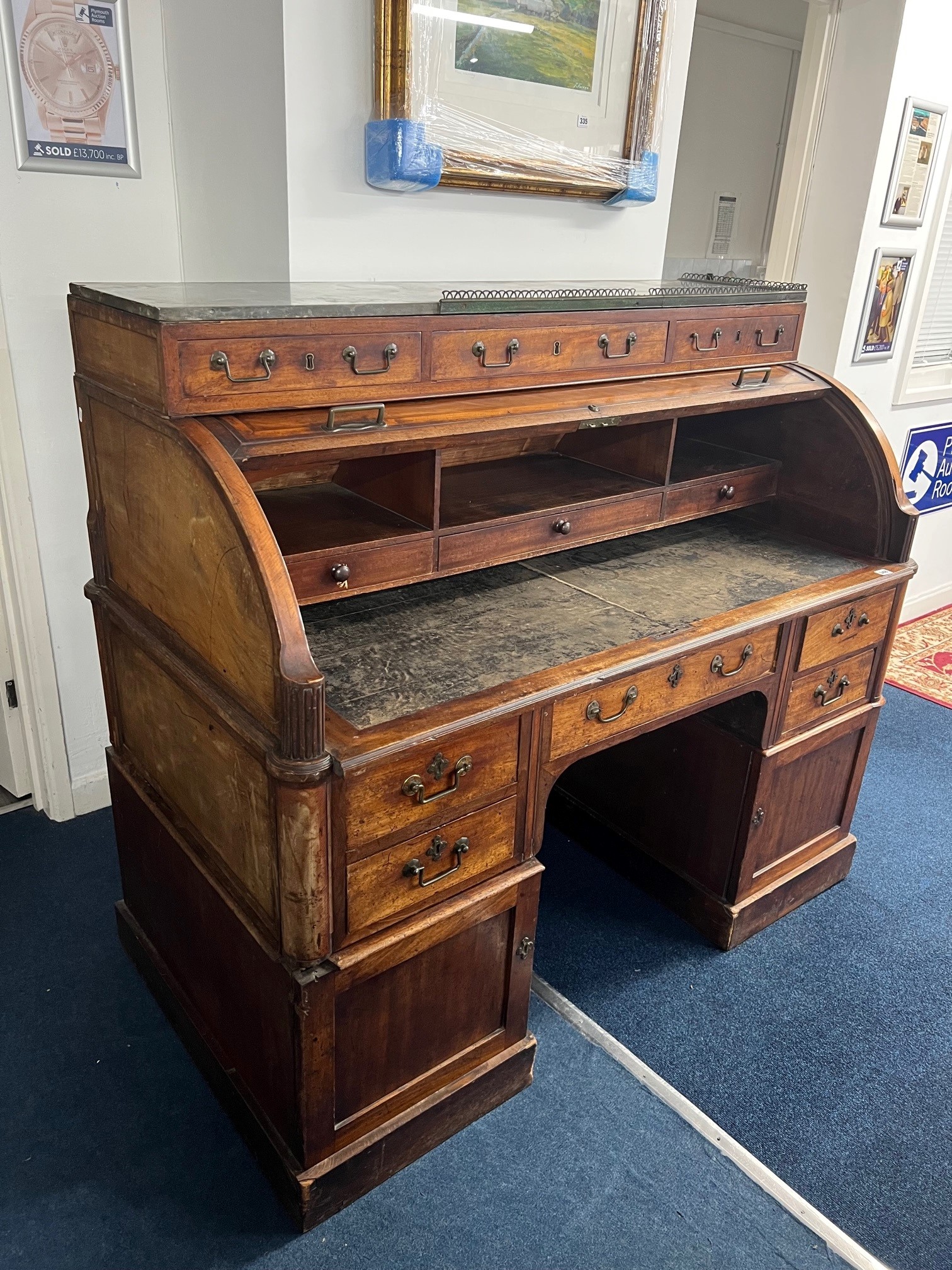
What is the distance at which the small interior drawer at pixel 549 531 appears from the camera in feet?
5.95

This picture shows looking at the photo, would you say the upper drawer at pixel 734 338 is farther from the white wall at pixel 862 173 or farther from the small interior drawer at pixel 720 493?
the white wall at pixel 862 173

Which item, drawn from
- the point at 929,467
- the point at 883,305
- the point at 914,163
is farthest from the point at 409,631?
the point at 929,467

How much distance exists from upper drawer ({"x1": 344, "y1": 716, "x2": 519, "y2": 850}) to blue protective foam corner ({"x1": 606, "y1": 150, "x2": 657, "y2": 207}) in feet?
5.22

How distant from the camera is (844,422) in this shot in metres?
2.36

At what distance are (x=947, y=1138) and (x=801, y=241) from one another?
303cm

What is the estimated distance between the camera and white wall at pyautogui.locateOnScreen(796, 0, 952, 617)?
10.5ft

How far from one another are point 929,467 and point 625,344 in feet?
9.68

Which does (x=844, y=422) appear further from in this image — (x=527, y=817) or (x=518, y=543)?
(x=527, y=817)

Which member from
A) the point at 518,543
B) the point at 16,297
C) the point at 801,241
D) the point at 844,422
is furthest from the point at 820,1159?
the point at 801,241

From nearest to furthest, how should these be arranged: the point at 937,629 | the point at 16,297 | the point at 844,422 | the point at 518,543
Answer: the point at 518,543 → the point at 16,297 → the point at 844,422 → the point at 937,629

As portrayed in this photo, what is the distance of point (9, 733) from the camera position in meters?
2.70

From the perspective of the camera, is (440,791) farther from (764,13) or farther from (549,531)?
(764,13)

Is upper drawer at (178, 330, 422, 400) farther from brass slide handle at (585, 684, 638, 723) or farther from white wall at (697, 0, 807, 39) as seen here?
white wall at (697, 0, 807, 39)

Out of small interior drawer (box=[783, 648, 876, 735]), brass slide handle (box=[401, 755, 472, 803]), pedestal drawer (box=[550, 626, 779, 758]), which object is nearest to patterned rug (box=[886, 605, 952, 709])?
small interior drawer (box=[783, 648, 876, 735])
